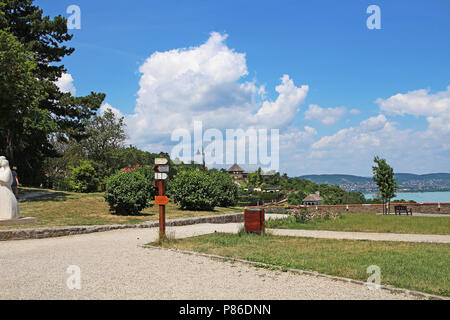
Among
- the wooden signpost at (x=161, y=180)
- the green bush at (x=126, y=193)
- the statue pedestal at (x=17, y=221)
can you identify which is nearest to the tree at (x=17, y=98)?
the green bush at (x=126, y=193)

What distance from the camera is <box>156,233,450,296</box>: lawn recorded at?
5941mm

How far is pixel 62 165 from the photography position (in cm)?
4744

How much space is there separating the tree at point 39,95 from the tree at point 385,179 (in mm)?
23307

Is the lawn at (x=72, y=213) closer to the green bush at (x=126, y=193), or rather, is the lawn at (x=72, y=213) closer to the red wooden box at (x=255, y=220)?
the green bush at (x=126, y=193)

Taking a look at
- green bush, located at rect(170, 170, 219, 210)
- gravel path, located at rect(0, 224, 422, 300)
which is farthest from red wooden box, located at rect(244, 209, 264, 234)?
green bush, located at rect(170, 170, 219, 210)

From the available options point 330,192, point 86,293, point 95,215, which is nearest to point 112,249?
point 86,293

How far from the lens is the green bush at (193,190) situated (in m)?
19.8

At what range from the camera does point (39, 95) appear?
23.6m

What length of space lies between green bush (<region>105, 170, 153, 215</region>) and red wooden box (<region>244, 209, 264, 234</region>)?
652 cm

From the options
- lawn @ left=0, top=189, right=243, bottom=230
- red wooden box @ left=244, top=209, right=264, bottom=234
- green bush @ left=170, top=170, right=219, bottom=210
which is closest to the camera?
red wooden box @ left=244, top=209, right=264, bottom=234

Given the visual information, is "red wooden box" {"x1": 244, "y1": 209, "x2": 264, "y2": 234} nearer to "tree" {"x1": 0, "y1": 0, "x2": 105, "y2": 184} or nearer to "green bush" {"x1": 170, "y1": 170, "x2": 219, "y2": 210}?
"green bush" {"x1": 170, "y1": 170, "x2": 219, "y2": 210}

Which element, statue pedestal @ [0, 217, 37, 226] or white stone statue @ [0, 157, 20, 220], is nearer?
statue pedestal @ [0, 217, 37, 226]

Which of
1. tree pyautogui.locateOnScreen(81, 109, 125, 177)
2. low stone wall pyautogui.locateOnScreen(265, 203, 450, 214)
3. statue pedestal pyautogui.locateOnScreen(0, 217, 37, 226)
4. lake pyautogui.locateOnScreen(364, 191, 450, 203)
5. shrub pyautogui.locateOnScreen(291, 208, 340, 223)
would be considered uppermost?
tree pyautogui.locateOnScreen(81, 109, 125, 177)

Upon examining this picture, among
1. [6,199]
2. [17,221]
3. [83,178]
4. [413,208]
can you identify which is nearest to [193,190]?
[17,221]
